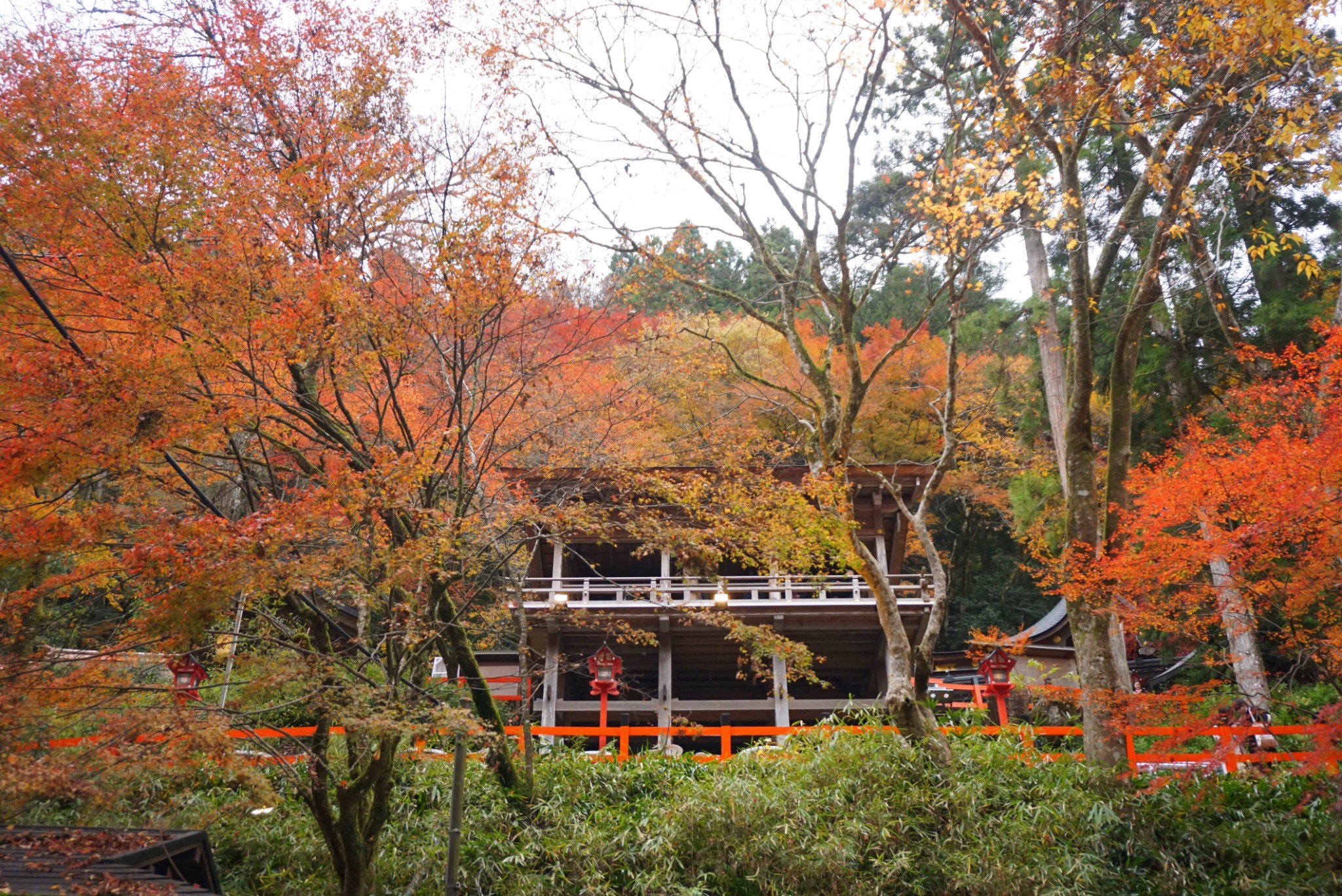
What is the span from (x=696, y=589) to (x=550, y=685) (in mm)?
3253

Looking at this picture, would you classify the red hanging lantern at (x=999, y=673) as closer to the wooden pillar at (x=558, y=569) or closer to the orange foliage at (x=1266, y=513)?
the orange foliage at (x=1266, y=513)

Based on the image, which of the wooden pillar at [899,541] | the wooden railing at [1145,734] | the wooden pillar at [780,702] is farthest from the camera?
the wooden pillar at [899,541]

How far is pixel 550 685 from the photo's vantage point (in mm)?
14328

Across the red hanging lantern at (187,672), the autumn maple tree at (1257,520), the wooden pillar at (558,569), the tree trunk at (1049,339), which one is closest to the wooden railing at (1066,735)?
the autumn maple tree at (1257,520)

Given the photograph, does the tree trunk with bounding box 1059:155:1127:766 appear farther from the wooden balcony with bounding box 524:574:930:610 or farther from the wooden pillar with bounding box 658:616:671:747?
the wooden pillar with bounding box 658:616:671:747

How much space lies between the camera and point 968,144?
9.35 meters

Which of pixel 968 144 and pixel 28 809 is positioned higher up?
pixel 968 144

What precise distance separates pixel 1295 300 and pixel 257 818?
52.7ft

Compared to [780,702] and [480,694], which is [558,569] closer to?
[780,702]

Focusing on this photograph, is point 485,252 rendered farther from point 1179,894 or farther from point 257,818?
point 1179,894

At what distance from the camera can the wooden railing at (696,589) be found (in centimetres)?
1385

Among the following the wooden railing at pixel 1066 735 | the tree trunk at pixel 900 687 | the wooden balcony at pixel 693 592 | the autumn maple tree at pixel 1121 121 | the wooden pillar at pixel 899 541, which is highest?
the autumn maple tree at pixel 1121 121

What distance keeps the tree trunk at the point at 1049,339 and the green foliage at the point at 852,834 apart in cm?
696

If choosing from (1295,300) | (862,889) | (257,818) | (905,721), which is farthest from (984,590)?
(257,818)
